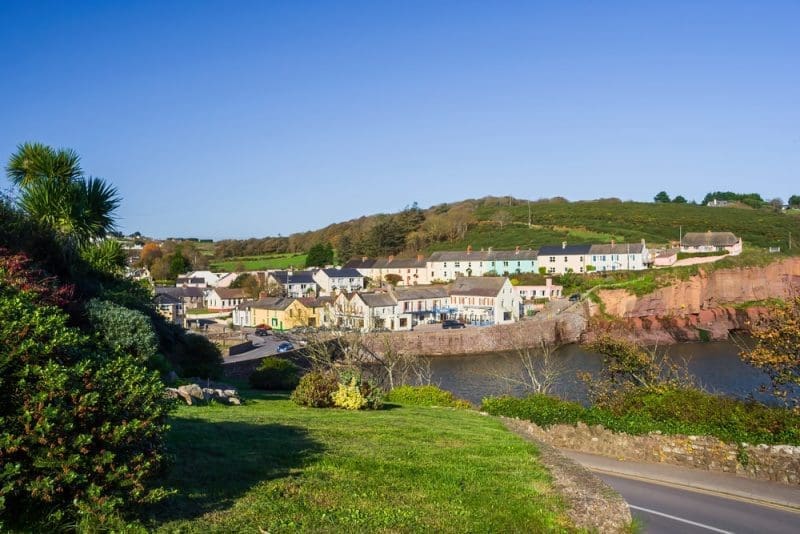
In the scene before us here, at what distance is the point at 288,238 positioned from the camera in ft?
539

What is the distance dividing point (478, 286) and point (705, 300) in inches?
1087

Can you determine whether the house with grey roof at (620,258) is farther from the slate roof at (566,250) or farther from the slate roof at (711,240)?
the slate roof at (711,240)

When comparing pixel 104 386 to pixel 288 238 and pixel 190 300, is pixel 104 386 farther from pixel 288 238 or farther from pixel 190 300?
pixel 288 238

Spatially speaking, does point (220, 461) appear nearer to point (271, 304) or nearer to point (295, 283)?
point (271, 304)

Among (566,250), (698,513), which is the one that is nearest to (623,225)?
(566,250)

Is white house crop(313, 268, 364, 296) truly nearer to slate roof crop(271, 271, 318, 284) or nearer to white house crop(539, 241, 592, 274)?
slate roof crop(271, 271, 318, 284)

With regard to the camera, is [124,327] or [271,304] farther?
[271,304]

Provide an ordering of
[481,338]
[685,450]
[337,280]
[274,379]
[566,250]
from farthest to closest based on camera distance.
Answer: [337,280] → [566,250] → [481,338] → [274,379] → [685,450]

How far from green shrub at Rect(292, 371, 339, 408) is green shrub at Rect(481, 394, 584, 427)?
5.53 metres

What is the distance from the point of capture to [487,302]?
77375 mm

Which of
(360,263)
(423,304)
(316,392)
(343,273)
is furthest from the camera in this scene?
(360,263)

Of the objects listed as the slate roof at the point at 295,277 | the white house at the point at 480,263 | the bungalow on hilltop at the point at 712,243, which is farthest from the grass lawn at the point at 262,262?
the bungalow on hilltop at the point at 712,243

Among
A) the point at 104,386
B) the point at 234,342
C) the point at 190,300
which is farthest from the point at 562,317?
the point at 104,386

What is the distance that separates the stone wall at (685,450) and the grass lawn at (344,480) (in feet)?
14.5
